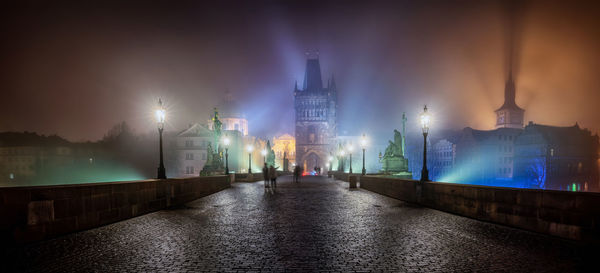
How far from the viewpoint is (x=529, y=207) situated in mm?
7133

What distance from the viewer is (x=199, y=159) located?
6372cm

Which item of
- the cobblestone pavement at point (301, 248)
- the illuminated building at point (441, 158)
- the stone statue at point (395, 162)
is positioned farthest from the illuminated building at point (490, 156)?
the cobblestone pavement at point (301, 248)

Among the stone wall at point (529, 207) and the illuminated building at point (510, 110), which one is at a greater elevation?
the illuminated building at point (510, 110)

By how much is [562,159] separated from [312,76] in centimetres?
6024

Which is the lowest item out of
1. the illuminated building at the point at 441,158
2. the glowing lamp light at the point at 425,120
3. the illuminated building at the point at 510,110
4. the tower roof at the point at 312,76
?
the illuminated building at the point at 441,158

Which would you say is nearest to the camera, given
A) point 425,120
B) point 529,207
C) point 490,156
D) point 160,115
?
point 529,207

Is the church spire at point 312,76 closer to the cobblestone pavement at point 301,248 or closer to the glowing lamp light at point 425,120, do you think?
the glowing lamp light at point 425,120

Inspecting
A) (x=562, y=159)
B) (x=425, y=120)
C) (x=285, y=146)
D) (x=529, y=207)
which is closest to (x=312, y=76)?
(x=285, y=146)

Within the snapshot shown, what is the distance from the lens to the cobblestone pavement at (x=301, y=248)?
4660mm

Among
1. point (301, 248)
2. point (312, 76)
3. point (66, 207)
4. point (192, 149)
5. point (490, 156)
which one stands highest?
point (312, 76)

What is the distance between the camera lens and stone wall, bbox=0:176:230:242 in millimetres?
5969

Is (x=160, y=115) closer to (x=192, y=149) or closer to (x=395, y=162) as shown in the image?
(x=395, y=162)

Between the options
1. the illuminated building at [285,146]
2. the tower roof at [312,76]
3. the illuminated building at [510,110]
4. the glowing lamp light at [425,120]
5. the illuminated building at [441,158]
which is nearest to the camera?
the glowing lamp light at [425,120]

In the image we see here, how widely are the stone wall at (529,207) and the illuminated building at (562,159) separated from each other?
65.5m
